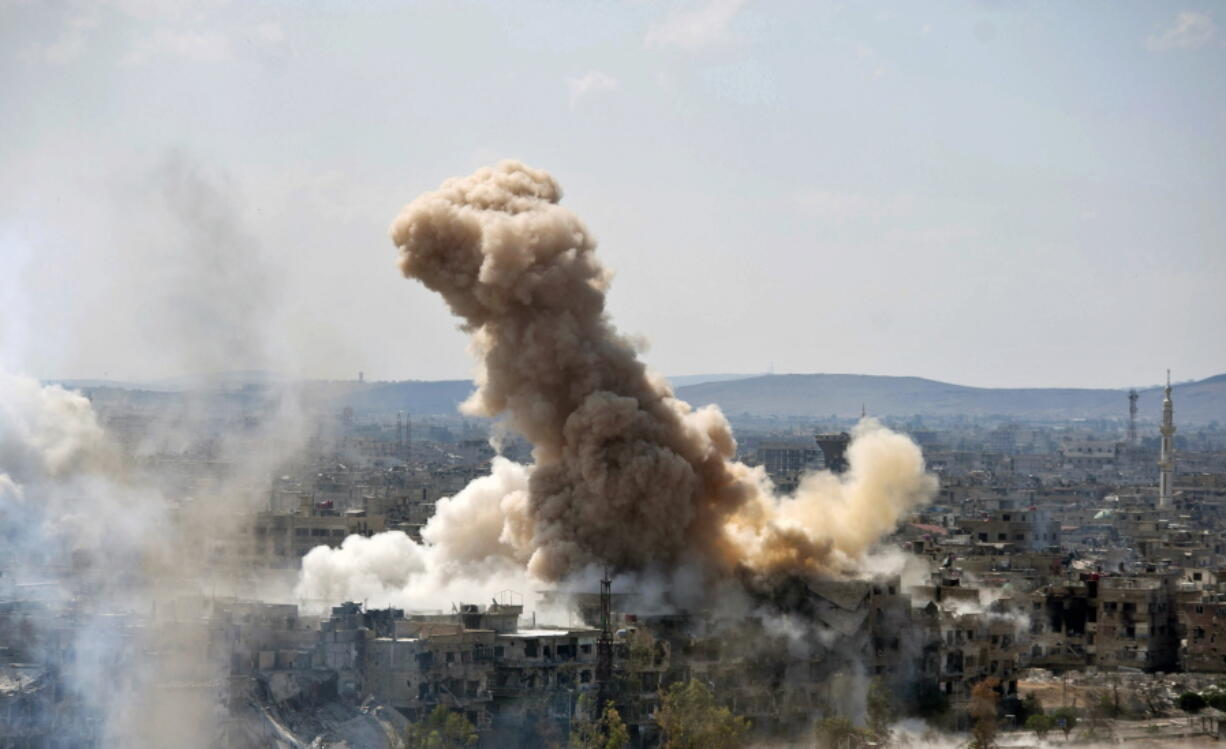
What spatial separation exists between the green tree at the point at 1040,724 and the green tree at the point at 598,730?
37.8ft

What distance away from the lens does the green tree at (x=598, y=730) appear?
48938 millimetres

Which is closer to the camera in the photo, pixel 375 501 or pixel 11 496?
pixel 11 496

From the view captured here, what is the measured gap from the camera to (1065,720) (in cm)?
5619

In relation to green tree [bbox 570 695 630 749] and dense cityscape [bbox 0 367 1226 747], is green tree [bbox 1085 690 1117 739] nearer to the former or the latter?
dense cityscape [bbox 0 367 1226 747]

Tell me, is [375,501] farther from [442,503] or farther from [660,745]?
[660,745]

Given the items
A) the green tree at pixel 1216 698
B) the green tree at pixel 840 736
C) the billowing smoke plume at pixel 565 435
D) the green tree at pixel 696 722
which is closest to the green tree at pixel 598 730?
the green tree at pixel 696 722

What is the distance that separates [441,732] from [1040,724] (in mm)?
16920

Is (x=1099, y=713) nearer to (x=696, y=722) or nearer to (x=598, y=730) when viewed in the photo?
(x=696, y=722)

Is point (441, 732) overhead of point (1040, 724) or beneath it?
overhead

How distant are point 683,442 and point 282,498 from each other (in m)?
32.3

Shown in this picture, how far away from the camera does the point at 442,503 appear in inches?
2648

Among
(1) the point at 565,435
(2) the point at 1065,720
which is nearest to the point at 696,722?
(2) the point at 1065,720

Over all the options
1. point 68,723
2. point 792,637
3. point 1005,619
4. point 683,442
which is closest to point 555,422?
point 683,442

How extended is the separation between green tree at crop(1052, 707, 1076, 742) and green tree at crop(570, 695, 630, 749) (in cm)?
1244
